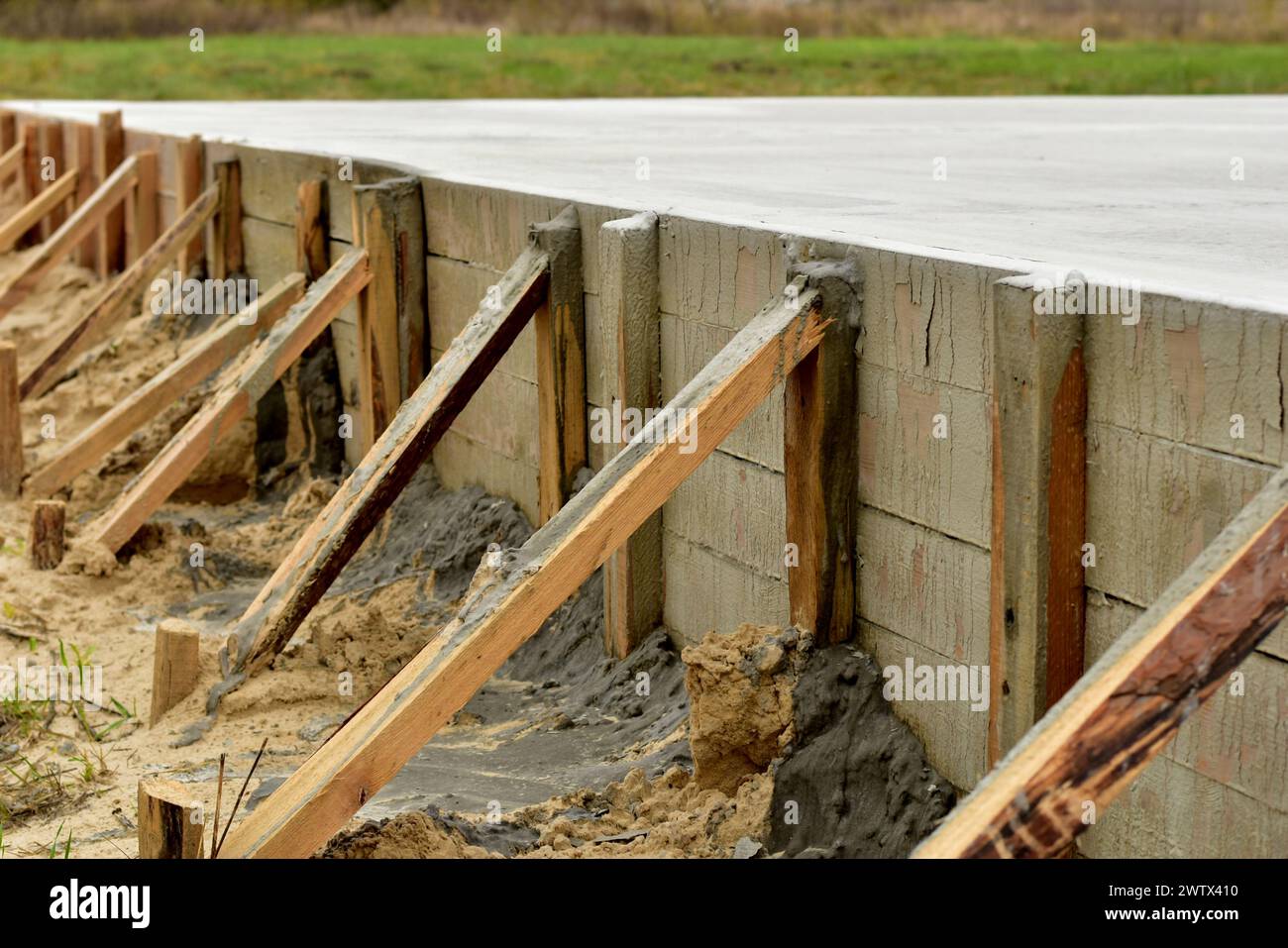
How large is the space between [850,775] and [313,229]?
16.5 ft

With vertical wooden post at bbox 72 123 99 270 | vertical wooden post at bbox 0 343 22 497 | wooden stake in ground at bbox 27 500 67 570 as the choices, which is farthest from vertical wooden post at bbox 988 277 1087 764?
vertical wooden post at bbox 72 123 99 270

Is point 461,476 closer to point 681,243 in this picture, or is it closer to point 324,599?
point 324,599

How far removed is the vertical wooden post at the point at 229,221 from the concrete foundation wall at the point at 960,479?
3778 mm

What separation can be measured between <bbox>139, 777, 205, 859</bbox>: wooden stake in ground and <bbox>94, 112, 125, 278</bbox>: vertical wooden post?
8.52 meters

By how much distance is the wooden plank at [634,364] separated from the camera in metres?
5.60

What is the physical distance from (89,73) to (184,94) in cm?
266

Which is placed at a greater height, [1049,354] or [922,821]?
[1049,354]

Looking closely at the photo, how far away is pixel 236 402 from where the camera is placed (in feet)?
24.8

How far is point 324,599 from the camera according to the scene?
283 inches

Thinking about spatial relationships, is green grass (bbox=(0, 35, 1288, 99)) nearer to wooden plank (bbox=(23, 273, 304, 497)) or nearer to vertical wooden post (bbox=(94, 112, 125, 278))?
vertical wooden post (bbox=(94, 112, 125, 278))

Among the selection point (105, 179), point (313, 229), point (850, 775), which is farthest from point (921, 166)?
point (105, 179)
